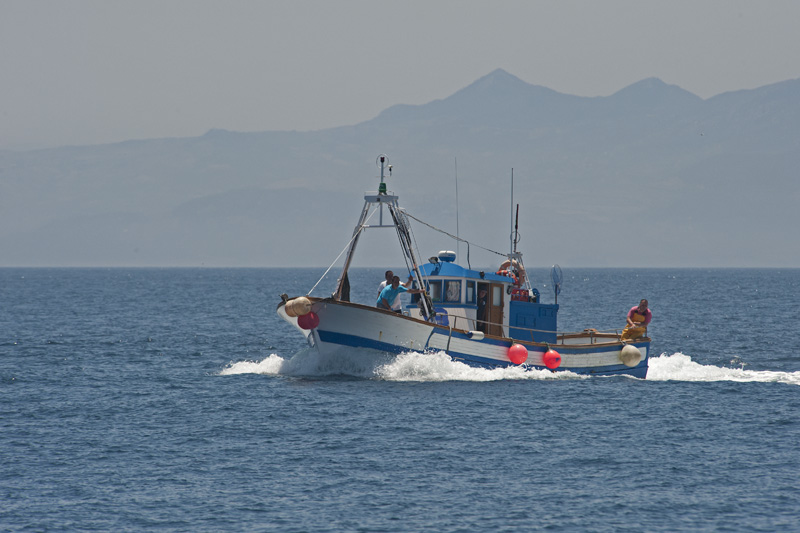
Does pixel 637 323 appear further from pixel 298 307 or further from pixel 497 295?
pixel 298 307

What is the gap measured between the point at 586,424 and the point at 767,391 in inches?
366

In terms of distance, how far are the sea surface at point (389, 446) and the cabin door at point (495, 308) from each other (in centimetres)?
211

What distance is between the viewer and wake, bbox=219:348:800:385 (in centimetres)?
3269

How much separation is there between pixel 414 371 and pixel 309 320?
3880 mm

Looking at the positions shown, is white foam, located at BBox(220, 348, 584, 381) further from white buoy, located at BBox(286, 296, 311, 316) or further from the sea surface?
white buoy, located at BBox(286, 296, 311, 316)

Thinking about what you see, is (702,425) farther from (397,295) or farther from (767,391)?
(397,295)

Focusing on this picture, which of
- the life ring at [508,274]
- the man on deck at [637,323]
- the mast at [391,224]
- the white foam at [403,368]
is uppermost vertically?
the mast at [391,224]

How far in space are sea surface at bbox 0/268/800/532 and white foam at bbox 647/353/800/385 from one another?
5.1 inches

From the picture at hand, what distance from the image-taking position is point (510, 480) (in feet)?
73.7

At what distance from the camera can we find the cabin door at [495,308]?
35688mm

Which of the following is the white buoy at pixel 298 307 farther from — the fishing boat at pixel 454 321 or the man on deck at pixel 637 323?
the man on deck at pixel 637 323

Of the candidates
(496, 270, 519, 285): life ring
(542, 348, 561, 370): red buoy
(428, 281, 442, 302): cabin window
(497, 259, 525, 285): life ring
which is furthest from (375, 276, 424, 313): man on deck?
(497, 259, 525, 285): life ring

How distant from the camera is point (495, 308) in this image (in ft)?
117

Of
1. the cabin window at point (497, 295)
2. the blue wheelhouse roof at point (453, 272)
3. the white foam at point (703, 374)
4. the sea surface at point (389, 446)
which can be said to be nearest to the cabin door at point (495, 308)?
the cabin window at point (497, 295)
